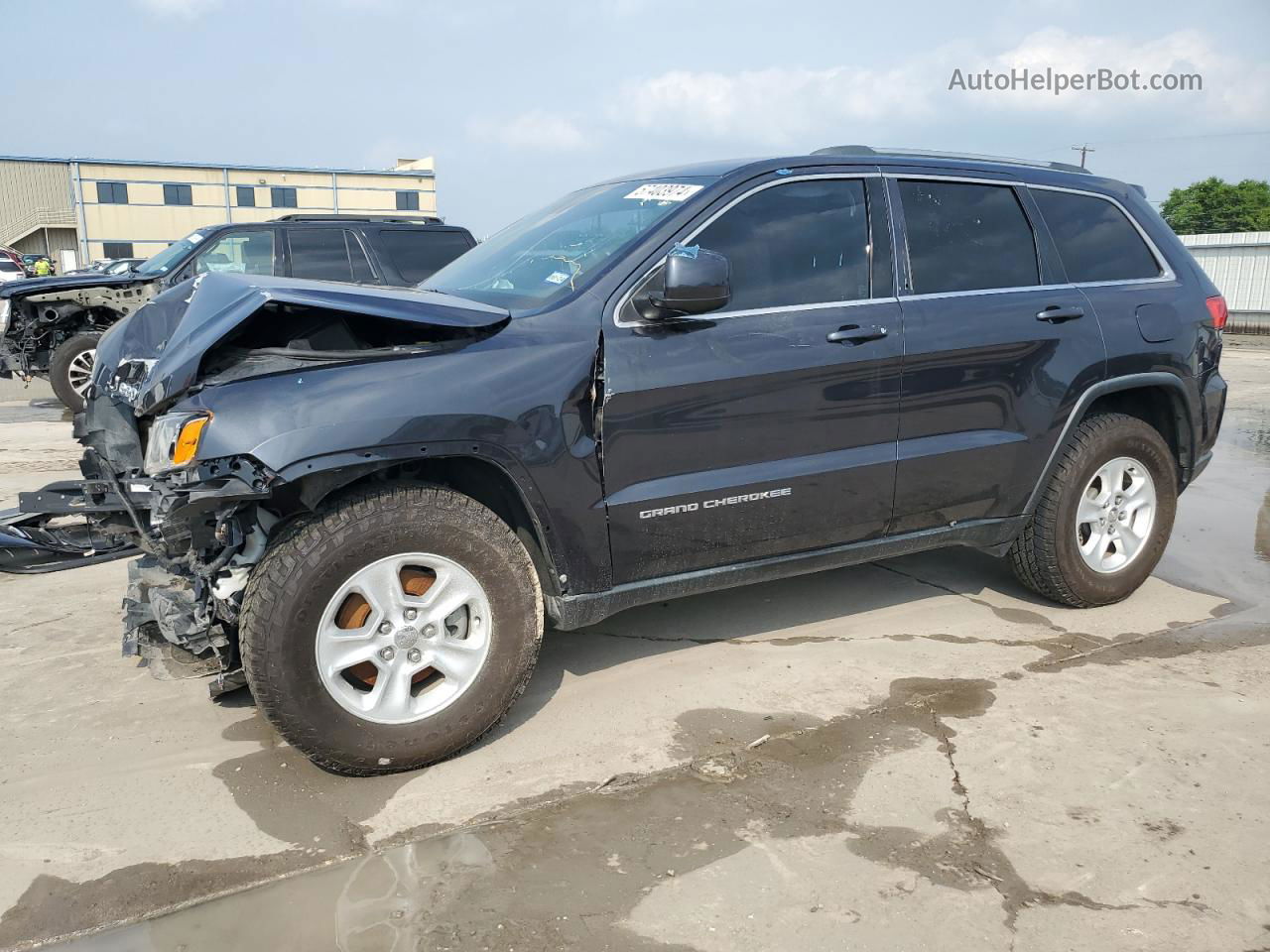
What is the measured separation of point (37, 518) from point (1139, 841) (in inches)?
189

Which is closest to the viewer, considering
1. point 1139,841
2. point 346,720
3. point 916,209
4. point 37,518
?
point 1139,841

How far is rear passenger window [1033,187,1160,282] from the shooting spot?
4.39 m

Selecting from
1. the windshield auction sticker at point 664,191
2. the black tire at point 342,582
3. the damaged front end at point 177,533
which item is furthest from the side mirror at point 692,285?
the damaged front end at point 177,533

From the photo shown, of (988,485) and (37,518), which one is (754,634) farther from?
(37,518)

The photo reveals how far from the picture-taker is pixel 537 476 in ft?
10.5

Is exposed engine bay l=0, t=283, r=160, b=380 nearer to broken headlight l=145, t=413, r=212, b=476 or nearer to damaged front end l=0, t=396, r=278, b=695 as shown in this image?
damaged front end l=0, t=396, r=278, b=695

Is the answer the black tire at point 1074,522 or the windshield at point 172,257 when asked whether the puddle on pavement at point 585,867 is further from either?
the windshield at point 172,257

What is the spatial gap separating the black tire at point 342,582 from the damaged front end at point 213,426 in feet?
0.52

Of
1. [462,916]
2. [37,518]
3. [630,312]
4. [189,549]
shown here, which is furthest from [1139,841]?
[37,518]

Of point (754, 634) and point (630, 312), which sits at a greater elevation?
point (630, 312)

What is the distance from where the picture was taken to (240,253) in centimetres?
954

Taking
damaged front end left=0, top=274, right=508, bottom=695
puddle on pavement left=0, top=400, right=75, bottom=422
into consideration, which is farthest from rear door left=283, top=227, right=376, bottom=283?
damaged front end left=0, top=274, right=508, bottom=695

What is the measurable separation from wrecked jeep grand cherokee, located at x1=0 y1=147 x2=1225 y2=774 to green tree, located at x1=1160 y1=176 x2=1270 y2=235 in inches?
2423

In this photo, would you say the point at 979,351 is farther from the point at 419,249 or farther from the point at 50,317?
the point at 50,317
